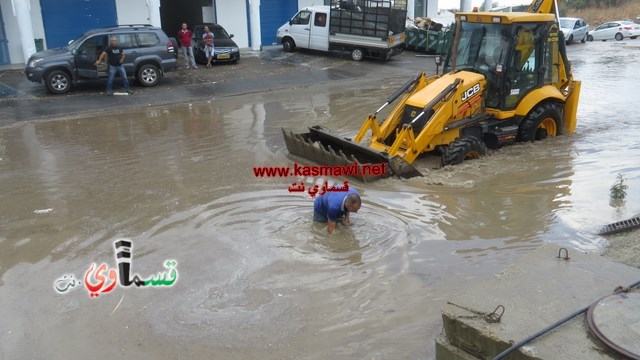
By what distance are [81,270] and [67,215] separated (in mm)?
1810

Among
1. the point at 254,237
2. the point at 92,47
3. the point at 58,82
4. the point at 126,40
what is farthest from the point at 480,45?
the point at 58,82

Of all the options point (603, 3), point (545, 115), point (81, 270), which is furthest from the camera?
point (603, 3)

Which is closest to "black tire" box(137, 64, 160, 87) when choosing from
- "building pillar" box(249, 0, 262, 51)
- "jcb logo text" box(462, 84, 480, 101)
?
"building pillar" box(249, 0, 262, 51)

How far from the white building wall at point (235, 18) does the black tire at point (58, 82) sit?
9731 millimetres

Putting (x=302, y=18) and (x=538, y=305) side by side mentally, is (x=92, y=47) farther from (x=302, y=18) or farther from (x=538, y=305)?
(x=538, y=305)

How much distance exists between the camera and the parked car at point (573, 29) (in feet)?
104

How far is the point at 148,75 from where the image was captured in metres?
17.9

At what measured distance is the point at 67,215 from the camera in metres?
7.89

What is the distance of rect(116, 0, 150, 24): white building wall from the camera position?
73.5 feet

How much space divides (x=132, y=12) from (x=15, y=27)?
14.1 ft

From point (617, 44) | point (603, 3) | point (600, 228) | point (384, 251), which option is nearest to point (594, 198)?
point (600, 228)

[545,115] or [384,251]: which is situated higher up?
[545,115]

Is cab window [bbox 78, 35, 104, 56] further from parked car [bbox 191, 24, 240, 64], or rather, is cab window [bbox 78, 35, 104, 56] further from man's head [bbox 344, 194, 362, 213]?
man's head [bbox 344, 194, 362, 213]

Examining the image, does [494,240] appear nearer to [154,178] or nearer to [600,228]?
[600,228]
